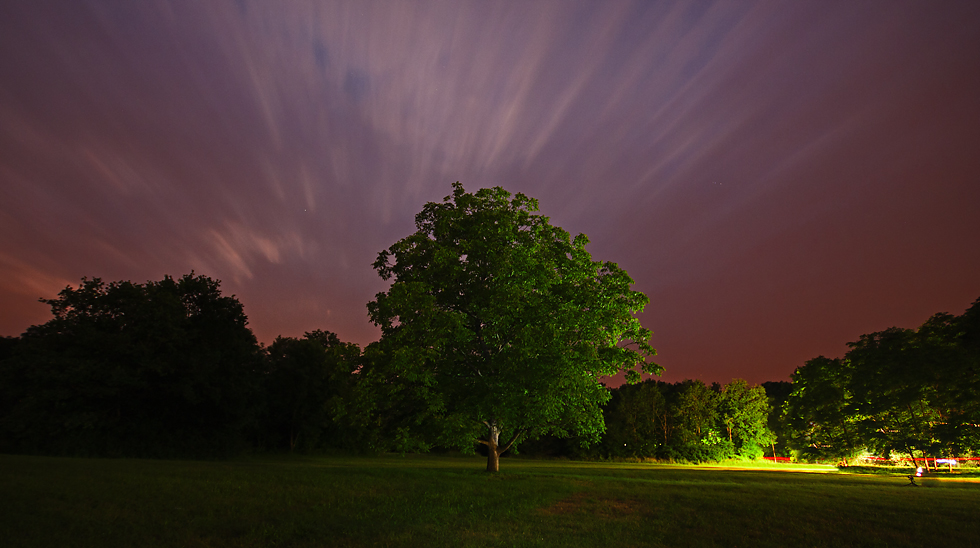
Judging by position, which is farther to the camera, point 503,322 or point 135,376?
point 135,376

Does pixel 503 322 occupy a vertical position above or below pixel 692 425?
above

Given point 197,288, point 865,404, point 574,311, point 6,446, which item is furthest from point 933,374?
point 6,446

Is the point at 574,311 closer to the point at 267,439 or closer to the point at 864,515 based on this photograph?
the point at 864,515

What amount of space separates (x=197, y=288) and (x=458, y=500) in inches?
1549

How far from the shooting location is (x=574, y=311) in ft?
78.3

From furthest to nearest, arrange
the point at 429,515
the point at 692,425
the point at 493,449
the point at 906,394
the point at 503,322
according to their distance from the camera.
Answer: the point at 692,425, the point at 906,394, the point at 493,449, the point at 503,322, the point at 429,515

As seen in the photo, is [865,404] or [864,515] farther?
[865,404]

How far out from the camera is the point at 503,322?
74.9 feet

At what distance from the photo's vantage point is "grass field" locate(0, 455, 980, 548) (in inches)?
382

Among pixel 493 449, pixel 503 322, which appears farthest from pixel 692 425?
pixel 503 322

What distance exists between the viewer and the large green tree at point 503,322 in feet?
73.2

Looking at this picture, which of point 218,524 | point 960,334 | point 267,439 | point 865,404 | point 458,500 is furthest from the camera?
point 267,439

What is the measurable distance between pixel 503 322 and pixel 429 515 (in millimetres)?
11229

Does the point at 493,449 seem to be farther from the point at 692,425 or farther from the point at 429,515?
the point at 692,425
